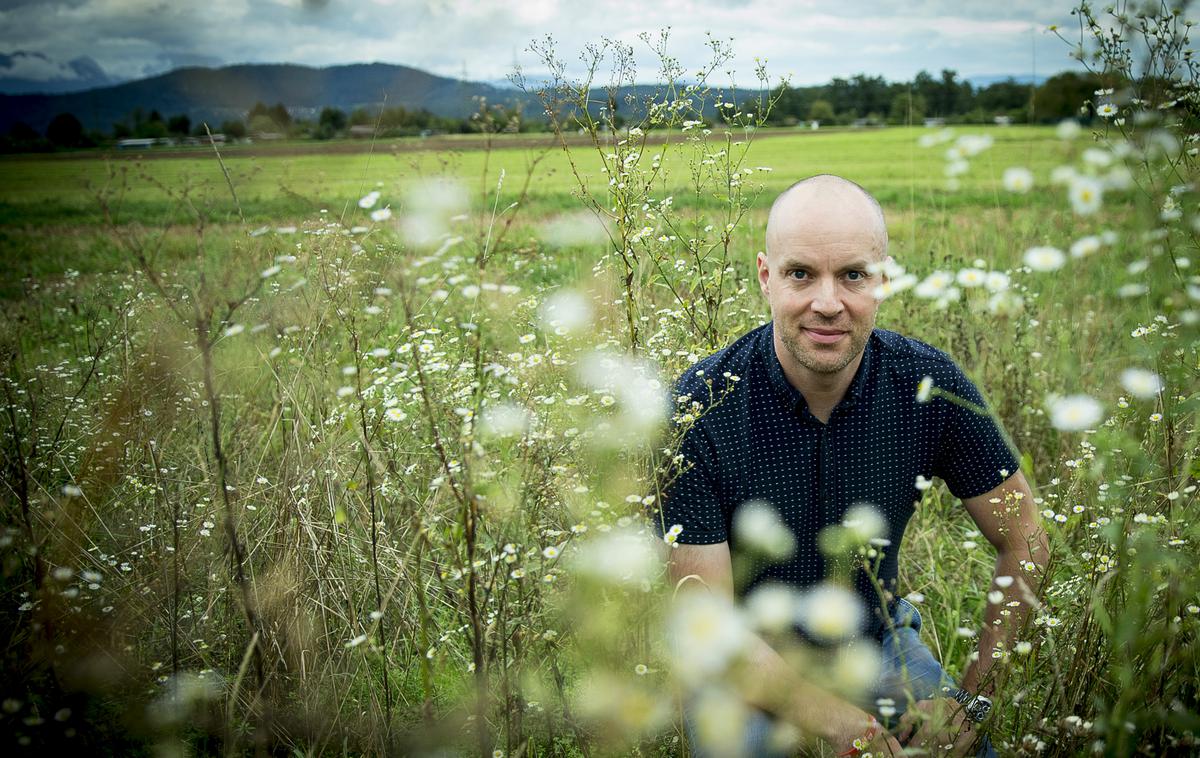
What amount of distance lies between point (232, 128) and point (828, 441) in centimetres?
325

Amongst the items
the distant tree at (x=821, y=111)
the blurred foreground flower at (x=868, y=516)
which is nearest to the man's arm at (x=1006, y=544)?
the blurred foreground flower at (x=868, y=516)

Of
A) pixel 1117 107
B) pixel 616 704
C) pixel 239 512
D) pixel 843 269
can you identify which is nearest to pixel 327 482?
pixel 239 512

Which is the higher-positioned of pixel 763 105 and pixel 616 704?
pixel 763 105

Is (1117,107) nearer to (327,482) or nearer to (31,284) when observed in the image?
(327,482)

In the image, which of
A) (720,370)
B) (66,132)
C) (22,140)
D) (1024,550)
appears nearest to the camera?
(1024,550)

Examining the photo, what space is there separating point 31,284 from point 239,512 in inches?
215

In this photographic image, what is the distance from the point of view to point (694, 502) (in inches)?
91.7

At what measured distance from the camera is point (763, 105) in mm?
3445

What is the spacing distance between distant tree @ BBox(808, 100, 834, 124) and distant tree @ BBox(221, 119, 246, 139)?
48.7m

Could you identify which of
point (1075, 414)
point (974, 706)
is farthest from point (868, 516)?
point (1075, 414)

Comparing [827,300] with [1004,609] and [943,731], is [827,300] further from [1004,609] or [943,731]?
[943,731]

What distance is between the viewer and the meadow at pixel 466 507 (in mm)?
1631

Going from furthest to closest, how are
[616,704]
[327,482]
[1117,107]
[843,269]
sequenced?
[327,482] → [843,269] → [1117,107] → [616,704]

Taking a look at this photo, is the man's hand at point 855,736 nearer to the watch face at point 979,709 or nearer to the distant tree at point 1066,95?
the watch face at point 979,709
